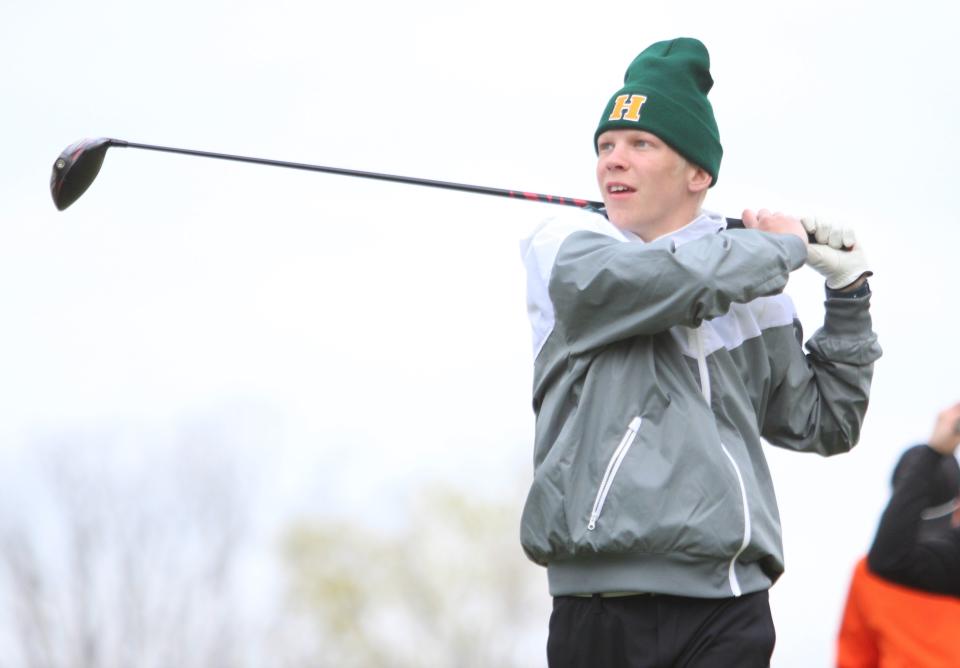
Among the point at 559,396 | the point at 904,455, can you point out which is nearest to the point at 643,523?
the point at 559,396

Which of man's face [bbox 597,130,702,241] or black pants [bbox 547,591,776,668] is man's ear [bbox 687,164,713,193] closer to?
man's face [bbox 597,130,702,241]

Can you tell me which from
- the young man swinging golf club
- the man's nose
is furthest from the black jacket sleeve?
the man's nose

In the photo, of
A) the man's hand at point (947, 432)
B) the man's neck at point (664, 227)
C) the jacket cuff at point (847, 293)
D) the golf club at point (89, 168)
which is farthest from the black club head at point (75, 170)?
the man's hand at point (947, 432)

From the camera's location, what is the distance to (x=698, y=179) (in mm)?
4238

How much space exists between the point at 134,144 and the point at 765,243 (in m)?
1.71

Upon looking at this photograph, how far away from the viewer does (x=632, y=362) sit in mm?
3875

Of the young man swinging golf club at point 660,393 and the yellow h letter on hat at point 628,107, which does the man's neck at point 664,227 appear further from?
the yellow h letter on hat at point 628,107

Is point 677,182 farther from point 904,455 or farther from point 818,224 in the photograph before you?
point 904,455

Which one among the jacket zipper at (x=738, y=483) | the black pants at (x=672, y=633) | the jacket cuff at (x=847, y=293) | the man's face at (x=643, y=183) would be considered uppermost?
the man's face at (x=643, y=183)

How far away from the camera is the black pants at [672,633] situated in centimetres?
376

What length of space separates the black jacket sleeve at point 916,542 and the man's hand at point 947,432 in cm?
2

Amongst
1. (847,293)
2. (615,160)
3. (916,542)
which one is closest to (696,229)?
(615,160)

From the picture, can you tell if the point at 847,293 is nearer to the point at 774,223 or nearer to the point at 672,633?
the point at 774,223

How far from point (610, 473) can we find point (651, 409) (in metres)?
0.19
